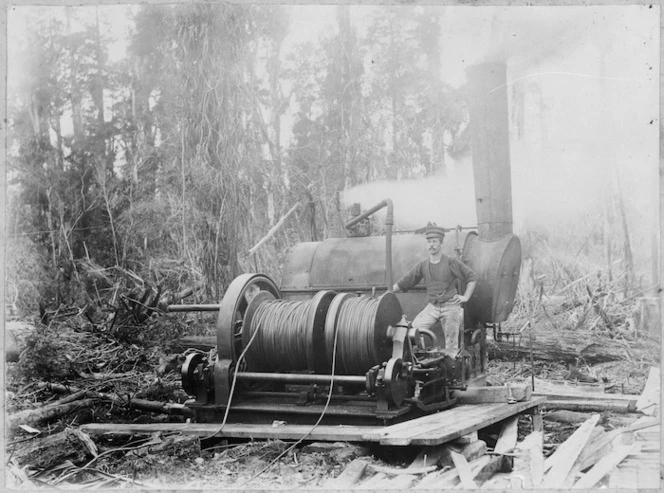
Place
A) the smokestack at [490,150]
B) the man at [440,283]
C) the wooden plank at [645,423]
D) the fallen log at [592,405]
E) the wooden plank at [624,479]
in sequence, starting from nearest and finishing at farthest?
the wooden plank at [624,479]
the wooden plank at [645,423]
the man at [440,283]
the fallen log at [592,405]
the smokestack at [490,150]

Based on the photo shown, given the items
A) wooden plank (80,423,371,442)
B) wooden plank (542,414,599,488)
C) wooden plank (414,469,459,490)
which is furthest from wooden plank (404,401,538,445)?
wooden plank (542,414,599,488)

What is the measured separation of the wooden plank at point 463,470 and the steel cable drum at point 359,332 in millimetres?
1376

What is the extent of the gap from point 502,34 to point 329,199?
1008 centimetres

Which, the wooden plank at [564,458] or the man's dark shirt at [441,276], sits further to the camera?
Result: the man's dark shirt at [441,276]

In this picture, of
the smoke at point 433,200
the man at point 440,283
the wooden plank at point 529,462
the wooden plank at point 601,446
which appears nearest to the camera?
the wooden plank at point 529,462

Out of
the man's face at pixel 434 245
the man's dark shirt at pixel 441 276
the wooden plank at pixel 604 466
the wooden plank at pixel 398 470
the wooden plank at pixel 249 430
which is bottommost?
the wooden plank at pixel 604 466

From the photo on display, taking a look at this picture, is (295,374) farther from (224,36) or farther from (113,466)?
(224,36)

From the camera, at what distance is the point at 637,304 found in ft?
39.1

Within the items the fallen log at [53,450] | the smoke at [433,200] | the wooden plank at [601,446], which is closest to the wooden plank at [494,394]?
the wooden plank at [601,446]

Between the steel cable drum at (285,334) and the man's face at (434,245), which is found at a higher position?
the man's face at (434,245)

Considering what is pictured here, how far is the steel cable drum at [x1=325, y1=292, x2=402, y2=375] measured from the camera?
22.6 ft

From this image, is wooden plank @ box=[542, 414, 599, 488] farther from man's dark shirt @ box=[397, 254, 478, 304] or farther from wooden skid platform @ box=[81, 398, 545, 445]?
man's dark shirt @ box=[397, 254, 478, 304]

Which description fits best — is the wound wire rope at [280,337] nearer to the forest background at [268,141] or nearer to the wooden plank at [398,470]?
the wooden plank at [398,470]

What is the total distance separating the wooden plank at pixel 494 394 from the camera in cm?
786
